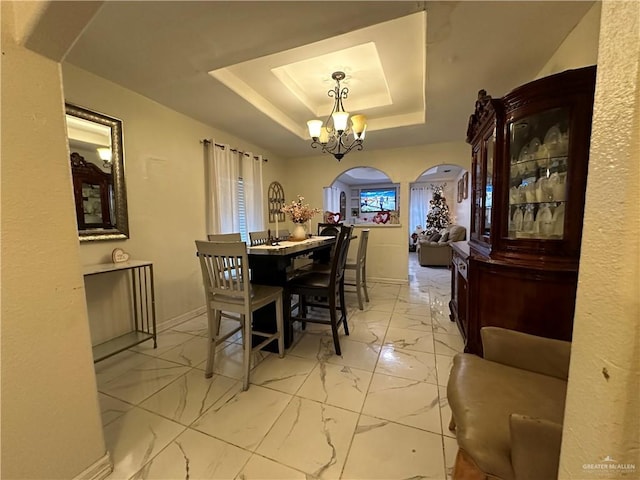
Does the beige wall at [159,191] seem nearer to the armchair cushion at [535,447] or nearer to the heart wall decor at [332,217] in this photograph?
the heart wall decor at [332,217]

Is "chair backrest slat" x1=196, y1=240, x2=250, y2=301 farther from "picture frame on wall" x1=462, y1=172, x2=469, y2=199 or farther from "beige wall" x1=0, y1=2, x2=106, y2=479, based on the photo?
"picture frame on wall" x1=462, y1=172, x2=469, y2=199

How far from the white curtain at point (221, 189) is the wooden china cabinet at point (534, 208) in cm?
284

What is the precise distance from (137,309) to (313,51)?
113 inches

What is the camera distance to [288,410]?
1.60 meters

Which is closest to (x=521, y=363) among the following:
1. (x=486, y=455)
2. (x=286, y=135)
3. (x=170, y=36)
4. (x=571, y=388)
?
(x=486, y=455)

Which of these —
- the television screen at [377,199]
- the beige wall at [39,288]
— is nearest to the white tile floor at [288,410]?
the beige wall at [39,288]

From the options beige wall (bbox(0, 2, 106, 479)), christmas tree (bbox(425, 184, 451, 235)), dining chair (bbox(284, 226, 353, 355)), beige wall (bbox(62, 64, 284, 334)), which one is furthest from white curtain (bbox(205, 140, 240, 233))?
christmas tree (bbox(425, 184, 451, 235))

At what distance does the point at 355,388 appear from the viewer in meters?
1.80

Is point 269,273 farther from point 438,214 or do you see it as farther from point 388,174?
point 438,214

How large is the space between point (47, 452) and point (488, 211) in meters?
2.75

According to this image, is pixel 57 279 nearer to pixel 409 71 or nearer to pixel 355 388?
pixel 355 388

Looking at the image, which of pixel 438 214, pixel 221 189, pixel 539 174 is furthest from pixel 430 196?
pixel 539 174

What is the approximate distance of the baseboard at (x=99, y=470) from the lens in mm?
1127

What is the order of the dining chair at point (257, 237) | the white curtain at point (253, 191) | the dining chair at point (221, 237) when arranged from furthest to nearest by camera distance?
the white curtain at point (253, 191) < the dining chair at point (257, 237) < the dining chair at point (221, 237)
